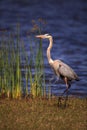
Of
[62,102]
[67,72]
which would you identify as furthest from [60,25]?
[62,102]

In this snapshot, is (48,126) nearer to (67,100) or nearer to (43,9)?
(67,100)

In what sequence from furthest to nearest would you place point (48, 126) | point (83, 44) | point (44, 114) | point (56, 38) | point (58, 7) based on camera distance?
point (58, 7) < point (56, 38) < point (83, 44) < point (44, 114) < point (48, 126)

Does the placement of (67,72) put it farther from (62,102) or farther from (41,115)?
(41,115)

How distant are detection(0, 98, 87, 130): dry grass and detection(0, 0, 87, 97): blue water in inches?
91.9

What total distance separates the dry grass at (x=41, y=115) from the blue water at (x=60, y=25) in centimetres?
233

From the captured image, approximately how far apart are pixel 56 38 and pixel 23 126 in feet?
48.7

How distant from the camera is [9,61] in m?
12.4

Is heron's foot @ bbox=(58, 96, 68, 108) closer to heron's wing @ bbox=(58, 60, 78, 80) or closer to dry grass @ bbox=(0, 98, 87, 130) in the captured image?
dry grass @ bbox=(0, 98, 87, 130)

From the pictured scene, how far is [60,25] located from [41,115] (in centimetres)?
1952

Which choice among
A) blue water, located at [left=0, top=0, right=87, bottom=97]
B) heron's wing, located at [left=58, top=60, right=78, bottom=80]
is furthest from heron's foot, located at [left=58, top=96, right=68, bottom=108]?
blue water, located at [left=0, top=0, right=87, bottom=97]

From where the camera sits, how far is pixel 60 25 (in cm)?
3019

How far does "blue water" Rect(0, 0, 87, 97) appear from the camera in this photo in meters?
17.1

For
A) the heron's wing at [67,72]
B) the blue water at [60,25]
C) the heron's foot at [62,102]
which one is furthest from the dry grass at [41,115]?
the blue water at [60,25]

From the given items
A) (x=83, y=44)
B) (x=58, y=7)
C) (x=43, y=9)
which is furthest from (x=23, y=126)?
(x=58, y=7)
